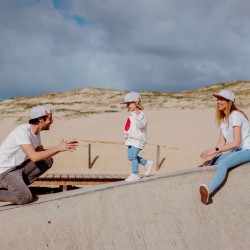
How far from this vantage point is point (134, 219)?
4805mm

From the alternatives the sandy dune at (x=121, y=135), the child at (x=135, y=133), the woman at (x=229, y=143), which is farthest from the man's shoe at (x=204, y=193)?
the sandy dune at (x=121, y=135)

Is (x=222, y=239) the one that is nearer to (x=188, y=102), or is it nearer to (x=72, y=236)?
(x=72, y=236)

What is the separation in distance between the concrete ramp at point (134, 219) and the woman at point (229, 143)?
0.21 m

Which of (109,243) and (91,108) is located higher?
(91,108)

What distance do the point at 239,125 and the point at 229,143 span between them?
306mm

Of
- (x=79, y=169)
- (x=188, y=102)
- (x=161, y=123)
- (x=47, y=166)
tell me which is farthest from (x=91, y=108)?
(x=47, y=166)

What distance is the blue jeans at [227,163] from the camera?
16.8ft

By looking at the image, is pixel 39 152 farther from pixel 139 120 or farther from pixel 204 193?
pixel 139 120

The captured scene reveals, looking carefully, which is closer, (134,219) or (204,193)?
(134,219)

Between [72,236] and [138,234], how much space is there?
0.79 meters

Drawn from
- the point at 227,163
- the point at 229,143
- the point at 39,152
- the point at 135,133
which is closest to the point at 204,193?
the point at 227,163

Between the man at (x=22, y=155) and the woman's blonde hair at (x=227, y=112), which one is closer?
the man at (x=22, y=155)

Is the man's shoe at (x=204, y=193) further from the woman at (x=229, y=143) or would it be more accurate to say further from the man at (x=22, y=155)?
the man at (x=22, y=155)

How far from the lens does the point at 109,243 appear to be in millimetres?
4574
